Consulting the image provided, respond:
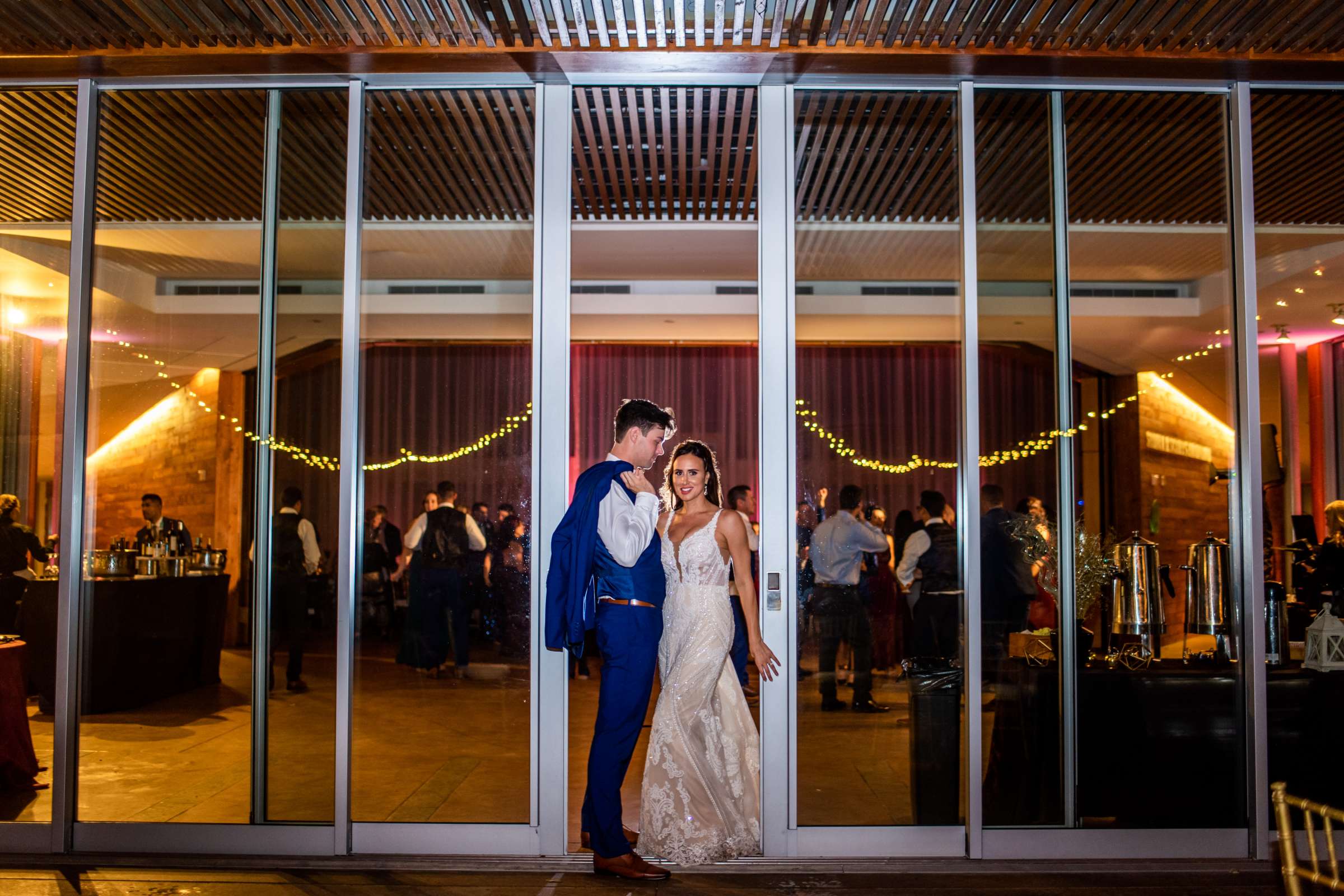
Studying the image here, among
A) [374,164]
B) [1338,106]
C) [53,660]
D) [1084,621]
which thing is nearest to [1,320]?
[53,660]

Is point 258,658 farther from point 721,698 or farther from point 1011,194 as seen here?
point 1011,194

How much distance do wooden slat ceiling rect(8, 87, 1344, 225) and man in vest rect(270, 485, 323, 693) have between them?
1276mm

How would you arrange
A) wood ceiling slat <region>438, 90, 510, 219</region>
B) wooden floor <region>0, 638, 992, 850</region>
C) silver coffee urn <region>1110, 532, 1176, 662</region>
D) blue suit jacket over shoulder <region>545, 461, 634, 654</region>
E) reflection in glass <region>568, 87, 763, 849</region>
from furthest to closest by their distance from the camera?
reflection in glass <region>568, 87, 763, 849</region> < wood ceiling slat <region>438, 90, 510, 219</region> < silver coffee urn <region>1110, 532, 1176, 662</region> < wooden floor <region>0, 638, 992, 850</region> < blue suit jacket over shoulder <region>545, 461, 634, 654</region>

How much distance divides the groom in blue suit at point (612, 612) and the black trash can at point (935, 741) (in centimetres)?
110

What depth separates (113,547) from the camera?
4.41 meters

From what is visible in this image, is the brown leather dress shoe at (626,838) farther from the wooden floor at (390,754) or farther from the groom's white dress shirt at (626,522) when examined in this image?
the groom's white dress shirt at (626,522)

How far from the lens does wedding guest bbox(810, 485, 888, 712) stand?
4195 mm

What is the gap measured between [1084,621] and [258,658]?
3463mm

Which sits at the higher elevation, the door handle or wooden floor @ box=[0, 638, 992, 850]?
the door handle

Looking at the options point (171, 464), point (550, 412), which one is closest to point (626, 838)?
point (550, 412)

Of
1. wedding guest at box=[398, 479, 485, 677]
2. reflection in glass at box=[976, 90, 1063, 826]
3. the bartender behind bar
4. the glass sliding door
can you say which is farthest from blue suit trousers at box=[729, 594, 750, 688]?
the bartender behind bar

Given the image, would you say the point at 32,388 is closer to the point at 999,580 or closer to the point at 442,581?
the point at 442,581

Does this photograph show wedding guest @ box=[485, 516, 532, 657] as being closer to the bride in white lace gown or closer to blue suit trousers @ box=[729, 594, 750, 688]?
the bride in white lace gown

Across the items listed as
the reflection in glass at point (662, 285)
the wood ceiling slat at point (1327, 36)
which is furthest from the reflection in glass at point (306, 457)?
the wood ceiling slat at point (1327, 36)
